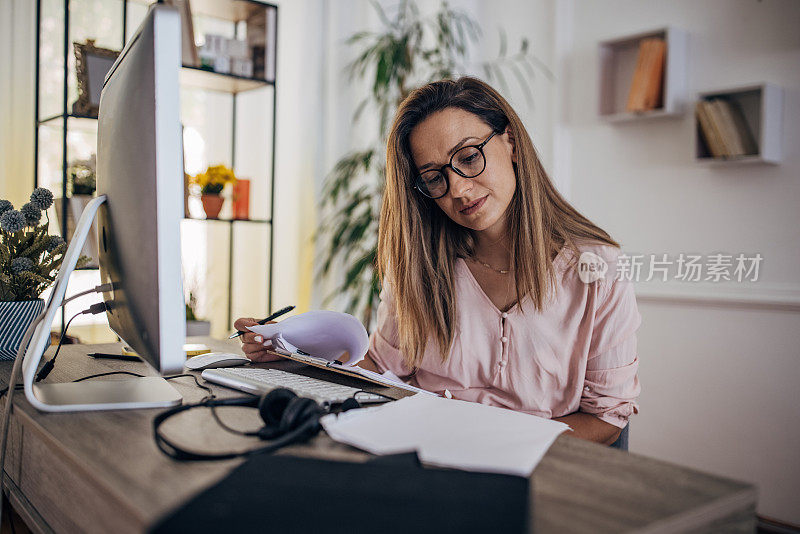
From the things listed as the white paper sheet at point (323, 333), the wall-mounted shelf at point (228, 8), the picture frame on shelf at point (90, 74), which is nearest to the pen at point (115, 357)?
the white paper sheet at point (323, 333)

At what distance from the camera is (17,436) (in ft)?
3.16

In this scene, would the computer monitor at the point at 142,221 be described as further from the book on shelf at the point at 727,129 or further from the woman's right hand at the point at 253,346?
the book on shelf at the point at 727,129

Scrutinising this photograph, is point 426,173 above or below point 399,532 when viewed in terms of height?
above

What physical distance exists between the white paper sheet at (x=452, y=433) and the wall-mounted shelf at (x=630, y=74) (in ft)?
6.53

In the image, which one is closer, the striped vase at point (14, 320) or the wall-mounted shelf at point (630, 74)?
the striped vase at point (14, 320)

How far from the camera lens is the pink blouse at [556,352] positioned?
133 centimetres

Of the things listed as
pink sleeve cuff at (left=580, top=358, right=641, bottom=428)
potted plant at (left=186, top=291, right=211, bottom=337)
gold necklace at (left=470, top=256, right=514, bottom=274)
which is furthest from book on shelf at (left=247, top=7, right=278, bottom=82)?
pink sleeve cuff at (left=580, top=358, right=641, bottom=428)

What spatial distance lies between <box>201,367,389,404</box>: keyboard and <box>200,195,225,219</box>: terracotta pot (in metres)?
1.72

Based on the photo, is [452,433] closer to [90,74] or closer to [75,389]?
[75,389]

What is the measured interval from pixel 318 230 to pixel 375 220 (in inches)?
12.9

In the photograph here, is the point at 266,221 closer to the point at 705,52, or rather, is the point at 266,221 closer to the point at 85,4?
the point at 85,4

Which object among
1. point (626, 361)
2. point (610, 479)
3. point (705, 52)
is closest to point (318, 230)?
point (705, 52)

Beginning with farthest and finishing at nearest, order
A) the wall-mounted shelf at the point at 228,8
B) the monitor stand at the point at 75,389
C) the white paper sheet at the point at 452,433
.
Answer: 1. the wall-mounted shelf at the point at 228,8
2. the monitor stand at the point at 75,389
3. the white paper sheet at the point at 452,433

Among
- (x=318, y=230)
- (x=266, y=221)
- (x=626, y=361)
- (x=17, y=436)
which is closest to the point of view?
(x=17, y=436)
